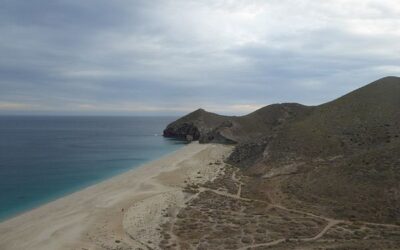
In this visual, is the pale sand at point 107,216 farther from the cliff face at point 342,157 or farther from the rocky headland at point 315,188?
the cliff face at point 342,157

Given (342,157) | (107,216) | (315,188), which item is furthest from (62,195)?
(342,157)

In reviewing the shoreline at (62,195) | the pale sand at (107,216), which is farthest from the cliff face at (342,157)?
the shoreline at (62,195)

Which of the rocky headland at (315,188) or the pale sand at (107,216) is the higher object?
the rocky headland at (315,188)

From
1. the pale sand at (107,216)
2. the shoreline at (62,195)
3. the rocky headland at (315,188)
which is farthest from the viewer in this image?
the shoreline at (62,195)

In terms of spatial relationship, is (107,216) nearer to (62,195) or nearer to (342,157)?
(62,195)

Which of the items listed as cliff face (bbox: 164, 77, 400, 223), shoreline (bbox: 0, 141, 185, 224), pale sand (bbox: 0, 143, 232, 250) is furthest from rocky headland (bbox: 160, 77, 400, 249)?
shoreline (bbox: 0, 141, 185, 224)

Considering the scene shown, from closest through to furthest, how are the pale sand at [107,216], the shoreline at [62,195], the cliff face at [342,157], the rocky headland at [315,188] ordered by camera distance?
the rocky headland at [315,188]
the pale sand at [107,216]
the cliff face at [342,157]
the shoreline at [62,195]
